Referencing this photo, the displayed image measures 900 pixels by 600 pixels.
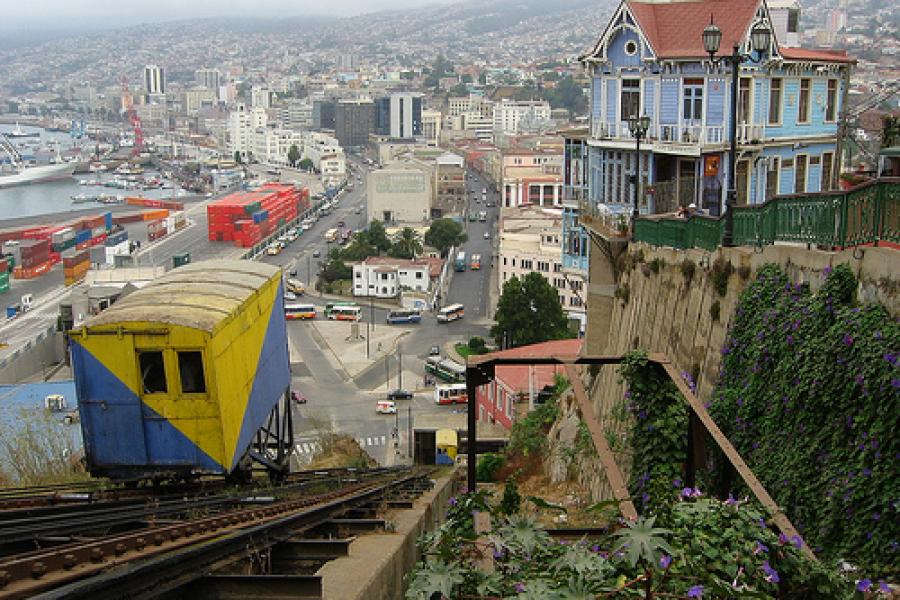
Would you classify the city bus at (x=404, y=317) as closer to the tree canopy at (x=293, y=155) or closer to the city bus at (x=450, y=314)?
the city bus at (x=450, y=314)

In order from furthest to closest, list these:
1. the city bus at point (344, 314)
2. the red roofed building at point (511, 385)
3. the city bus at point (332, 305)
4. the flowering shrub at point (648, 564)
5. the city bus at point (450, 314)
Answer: the city bus at point (332, 305)
the city bus at point (344, 314)
the city bus at point (450, 314)
the red roofed building at point (511, 385)
the flowering shrub at point (648, 564)

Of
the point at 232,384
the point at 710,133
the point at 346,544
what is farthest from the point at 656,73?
the point at 346,544

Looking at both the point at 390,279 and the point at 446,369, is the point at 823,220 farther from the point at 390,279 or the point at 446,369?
the point at 390,279

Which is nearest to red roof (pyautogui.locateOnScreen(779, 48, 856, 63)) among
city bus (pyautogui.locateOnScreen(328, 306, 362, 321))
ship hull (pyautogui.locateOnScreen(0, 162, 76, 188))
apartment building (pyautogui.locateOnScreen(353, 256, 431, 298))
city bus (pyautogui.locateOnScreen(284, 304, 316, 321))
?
city bus (pyautogui.locateOnScreen(328, 306, 362, 321))

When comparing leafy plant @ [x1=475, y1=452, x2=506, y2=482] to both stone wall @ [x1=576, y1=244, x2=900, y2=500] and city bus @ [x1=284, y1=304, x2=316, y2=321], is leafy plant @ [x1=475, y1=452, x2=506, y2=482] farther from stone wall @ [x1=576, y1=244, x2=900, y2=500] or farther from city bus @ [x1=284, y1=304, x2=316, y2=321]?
city bus @ [x1=284, y1=304, x2=316, y2=321]

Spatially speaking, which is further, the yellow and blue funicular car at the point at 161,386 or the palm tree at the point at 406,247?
the palm tree at the point at 406,247

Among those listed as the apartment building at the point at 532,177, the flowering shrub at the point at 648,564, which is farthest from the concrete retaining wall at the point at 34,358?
the apartment building at the point at 532,177
